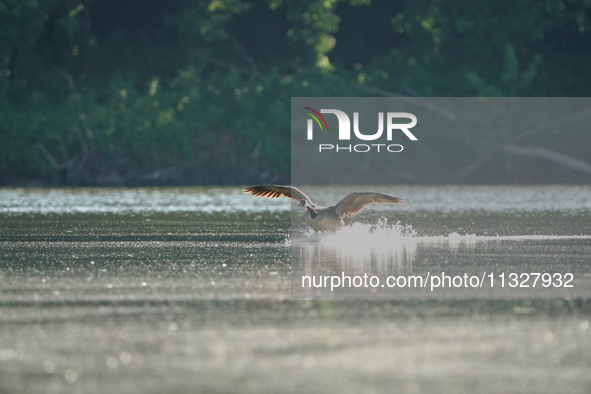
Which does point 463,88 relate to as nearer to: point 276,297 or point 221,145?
point 221,145

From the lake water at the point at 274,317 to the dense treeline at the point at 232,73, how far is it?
22.0 metres

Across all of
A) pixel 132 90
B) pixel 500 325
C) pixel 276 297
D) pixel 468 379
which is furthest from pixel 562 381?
pixel 132 90

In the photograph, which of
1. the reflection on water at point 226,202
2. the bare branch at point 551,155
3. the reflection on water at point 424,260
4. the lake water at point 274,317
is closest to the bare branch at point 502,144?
the bare branch at point 551,155

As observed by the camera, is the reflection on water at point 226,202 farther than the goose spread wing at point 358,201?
Yes

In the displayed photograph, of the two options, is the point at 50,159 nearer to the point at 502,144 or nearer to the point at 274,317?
the point at 502,144

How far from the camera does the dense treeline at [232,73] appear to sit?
115ft

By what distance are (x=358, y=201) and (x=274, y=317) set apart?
19.5 feet

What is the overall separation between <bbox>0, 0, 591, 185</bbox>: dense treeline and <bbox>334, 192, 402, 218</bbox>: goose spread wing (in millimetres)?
22405

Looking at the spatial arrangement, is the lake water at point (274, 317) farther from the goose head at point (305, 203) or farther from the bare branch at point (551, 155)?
the bare branch at point (551, 155)

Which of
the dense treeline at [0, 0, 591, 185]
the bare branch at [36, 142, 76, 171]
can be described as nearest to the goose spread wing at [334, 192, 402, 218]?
the dense treeline at [0, 0, 591, 185]

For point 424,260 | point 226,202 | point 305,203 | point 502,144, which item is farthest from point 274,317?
point 502,144

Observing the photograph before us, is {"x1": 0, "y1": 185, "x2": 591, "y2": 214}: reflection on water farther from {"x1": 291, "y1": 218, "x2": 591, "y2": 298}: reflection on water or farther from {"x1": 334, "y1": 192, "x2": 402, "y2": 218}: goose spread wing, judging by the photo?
{"x1": 334, "y1": 192, "x2": 402, "y2": 218}: goose spread wing

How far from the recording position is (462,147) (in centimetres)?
3647

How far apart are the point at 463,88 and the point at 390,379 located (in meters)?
33.8
